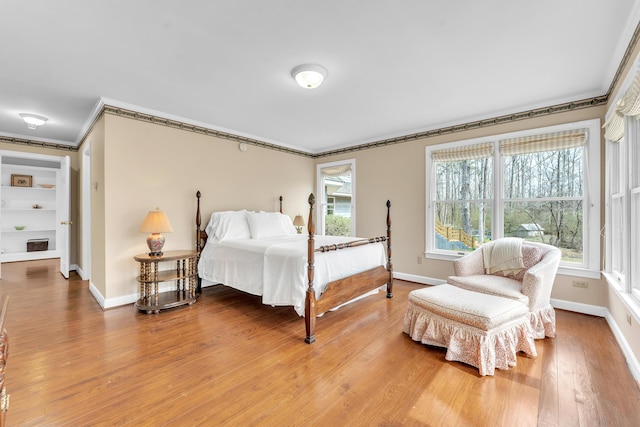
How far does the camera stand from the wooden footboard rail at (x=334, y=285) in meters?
2.61

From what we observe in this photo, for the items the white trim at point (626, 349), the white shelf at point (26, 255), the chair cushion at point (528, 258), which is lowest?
the white trim at point (626, 349)

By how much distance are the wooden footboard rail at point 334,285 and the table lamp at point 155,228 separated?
6.35 feet

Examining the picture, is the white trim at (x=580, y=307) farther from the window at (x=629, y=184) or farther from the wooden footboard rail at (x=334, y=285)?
the wooden footboard rail at (x=334, y=285)

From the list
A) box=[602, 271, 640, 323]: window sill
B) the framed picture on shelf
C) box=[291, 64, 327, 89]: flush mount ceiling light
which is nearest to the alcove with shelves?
the framed picture on shelf

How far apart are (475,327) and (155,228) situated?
3.42 m

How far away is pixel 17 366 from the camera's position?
2.16 metres

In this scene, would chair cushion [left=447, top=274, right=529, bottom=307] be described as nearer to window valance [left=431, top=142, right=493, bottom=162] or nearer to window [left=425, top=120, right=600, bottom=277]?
window [left=425, top=120, right=600, bottom=277]

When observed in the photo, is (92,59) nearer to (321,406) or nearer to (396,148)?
(321,406)

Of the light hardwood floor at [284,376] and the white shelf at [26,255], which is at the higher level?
the white shelf at [26,255]

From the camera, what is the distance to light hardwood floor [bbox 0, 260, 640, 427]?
1.66 meters

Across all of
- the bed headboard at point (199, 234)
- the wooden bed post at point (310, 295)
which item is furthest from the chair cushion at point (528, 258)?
the bed headboard at point (199, 234)

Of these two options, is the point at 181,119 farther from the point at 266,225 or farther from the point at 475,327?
the point at 475,327

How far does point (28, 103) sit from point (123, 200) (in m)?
1.64

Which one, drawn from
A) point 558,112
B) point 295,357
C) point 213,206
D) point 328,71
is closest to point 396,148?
point 558,112
